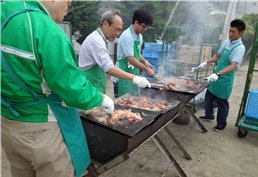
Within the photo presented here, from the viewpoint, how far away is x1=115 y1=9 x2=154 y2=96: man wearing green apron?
3.63 metres

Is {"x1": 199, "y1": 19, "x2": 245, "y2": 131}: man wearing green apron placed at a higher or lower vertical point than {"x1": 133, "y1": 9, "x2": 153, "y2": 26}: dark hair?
lower

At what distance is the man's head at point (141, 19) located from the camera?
3.56 meters

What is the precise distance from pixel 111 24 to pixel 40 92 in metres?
1.57

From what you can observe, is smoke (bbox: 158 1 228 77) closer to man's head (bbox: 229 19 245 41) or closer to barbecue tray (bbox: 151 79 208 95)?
barbecue tray (bbox: 151 79 208 95)

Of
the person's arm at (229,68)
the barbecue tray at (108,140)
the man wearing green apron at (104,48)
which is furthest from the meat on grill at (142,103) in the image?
the person's arm at (229,68)

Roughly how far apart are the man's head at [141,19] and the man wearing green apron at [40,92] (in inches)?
83.3

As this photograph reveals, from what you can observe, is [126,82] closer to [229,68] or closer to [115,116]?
[115,116]

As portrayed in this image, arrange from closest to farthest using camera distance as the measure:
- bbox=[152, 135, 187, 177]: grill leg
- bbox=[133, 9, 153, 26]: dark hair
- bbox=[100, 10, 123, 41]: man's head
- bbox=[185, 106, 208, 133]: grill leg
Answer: bbox=[100, 10, 123, 41]: man's head, bbox=[152, 135, 187, 177]: grill leg, bbox=[133, 9, 153, 26]: dark hair, bbox=[185, 106, 208, 133]: grill leg

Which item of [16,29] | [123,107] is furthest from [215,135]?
[16,29]

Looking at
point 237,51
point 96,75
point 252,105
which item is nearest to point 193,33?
point 237,51

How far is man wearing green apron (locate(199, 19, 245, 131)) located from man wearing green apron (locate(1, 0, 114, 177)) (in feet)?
10.9

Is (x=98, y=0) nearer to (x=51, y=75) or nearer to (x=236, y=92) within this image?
(x=236, y=92)

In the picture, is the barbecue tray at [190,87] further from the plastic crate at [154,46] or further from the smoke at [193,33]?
the plastic crate at [154,46]

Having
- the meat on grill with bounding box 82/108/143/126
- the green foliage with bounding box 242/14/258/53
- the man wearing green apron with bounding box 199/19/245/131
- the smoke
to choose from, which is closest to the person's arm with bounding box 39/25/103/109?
the meat on grill with bounding box 82/108/143/126
